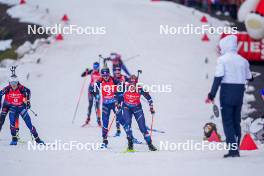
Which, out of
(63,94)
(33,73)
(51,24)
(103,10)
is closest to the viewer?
(63,94)

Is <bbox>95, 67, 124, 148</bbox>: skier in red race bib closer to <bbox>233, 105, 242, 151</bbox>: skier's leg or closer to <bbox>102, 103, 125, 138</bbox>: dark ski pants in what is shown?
<bbox>102, 103, 125, 138</bbox>: dark ski pants

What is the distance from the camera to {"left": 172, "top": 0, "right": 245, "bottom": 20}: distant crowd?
35.2 meters

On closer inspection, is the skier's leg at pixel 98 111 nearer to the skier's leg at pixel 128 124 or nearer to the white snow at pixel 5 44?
the skier's leg at pixel 128 124

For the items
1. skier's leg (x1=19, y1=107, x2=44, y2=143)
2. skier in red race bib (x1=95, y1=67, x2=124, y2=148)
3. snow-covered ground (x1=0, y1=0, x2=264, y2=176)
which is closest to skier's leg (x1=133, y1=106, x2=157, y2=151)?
snow-covered ground (x1=0, y1=0, x2=264, y2=176)

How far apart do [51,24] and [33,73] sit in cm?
583

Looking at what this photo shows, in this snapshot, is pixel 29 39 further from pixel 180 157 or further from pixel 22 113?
pixel 180 157

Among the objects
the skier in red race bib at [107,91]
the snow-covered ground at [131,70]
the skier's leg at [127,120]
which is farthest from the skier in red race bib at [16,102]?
the skier's leg at [127,120]

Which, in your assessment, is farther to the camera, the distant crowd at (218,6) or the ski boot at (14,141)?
the distant crowd at (218,6)

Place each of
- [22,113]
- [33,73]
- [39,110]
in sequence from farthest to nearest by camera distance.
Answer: [33,73] < [39,110] < [22,113]

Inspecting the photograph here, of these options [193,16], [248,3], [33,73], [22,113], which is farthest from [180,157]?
[193,16]

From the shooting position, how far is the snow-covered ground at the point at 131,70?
1134 cm

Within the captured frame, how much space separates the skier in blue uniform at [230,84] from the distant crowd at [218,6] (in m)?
23.6

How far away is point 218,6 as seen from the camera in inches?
1452

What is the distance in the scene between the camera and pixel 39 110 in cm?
2311
